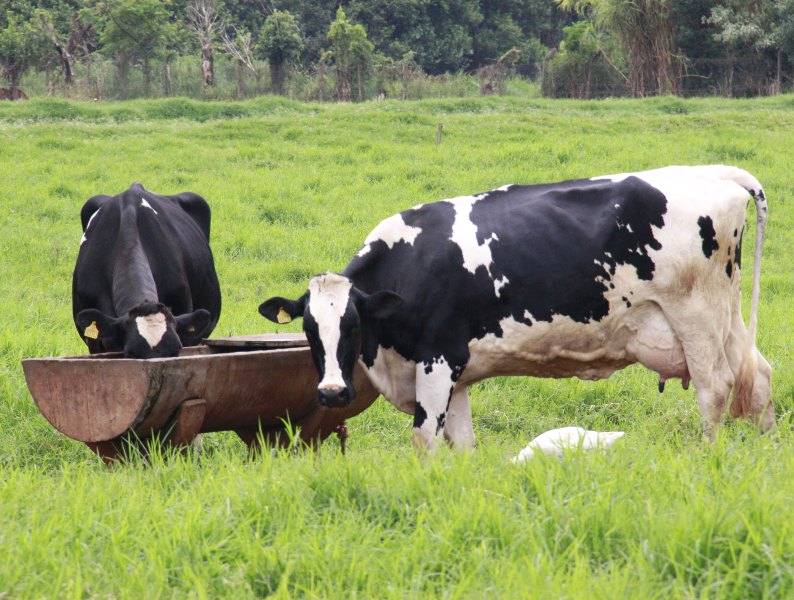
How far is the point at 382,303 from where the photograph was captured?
19.5 feet

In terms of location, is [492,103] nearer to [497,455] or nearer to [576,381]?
[576,381]

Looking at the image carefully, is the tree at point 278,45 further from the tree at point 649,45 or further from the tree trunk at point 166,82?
the tree at point 649,45

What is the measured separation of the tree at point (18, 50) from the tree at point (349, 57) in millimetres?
8796

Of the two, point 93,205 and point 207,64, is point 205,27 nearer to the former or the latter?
point 207,64

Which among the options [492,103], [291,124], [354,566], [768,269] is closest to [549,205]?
[354,566]

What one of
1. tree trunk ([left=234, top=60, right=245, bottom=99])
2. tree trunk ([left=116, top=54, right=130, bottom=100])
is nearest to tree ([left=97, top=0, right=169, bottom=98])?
tree trunk ([left=116, top=54, right=130, bottom=100])

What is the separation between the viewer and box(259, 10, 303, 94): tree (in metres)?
36.2

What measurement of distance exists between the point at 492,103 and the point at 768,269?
14603 millimetres

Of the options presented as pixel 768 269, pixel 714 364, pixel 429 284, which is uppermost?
pixel 429 284

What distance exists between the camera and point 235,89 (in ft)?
117

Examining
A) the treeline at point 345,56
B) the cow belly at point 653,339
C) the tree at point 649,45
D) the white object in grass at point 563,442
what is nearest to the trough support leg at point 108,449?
the white object in grass at point 563,442

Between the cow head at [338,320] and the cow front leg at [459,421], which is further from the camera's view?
the cow front leg at [459,421]

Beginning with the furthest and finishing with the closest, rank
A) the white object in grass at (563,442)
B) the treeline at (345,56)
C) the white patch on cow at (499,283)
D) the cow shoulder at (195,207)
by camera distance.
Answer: the treeline at (345,56), the cow shoulder at (195,207), the white patch on cow at (499,283), the white object in grass at (563,442)

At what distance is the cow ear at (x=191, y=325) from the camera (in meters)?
6.85
